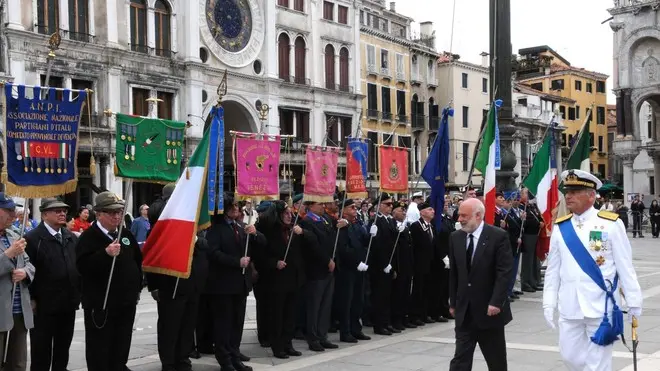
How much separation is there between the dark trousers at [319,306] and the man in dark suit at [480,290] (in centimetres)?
339

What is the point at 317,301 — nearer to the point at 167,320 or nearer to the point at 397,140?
the point at 167,320

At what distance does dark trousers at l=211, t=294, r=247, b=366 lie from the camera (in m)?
8.83

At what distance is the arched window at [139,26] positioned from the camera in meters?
31.6

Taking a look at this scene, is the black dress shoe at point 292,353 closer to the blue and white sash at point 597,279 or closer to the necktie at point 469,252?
the necktie at point 469,252

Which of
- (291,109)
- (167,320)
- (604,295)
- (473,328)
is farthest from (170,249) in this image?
(291,109)

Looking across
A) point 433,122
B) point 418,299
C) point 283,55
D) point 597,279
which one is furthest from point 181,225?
point 433,122

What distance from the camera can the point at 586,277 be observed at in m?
6.26

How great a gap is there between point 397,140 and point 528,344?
127 ft

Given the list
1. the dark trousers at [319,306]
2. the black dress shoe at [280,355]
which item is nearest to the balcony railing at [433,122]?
the dark trousers at [319,306]

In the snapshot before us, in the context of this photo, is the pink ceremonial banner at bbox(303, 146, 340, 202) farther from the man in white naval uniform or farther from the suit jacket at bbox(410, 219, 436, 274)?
the man in white naval uniform

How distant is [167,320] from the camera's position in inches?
339

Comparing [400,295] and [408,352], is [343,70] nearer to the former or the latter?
[400,295]

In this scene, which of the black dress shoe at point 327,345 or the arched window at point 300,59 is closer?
the black dress shoe at point 327,345

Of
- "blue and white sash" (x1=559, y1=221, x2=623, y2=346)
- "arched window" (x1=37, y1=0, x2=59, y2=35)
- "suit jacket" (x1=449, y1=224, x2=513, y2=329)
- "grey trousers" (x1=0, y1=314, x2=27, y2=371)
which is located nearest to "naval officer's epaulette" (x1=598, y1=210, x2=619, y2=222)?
"blue and white sash" (x1=559, y1=221, x2=623, y2=346)
